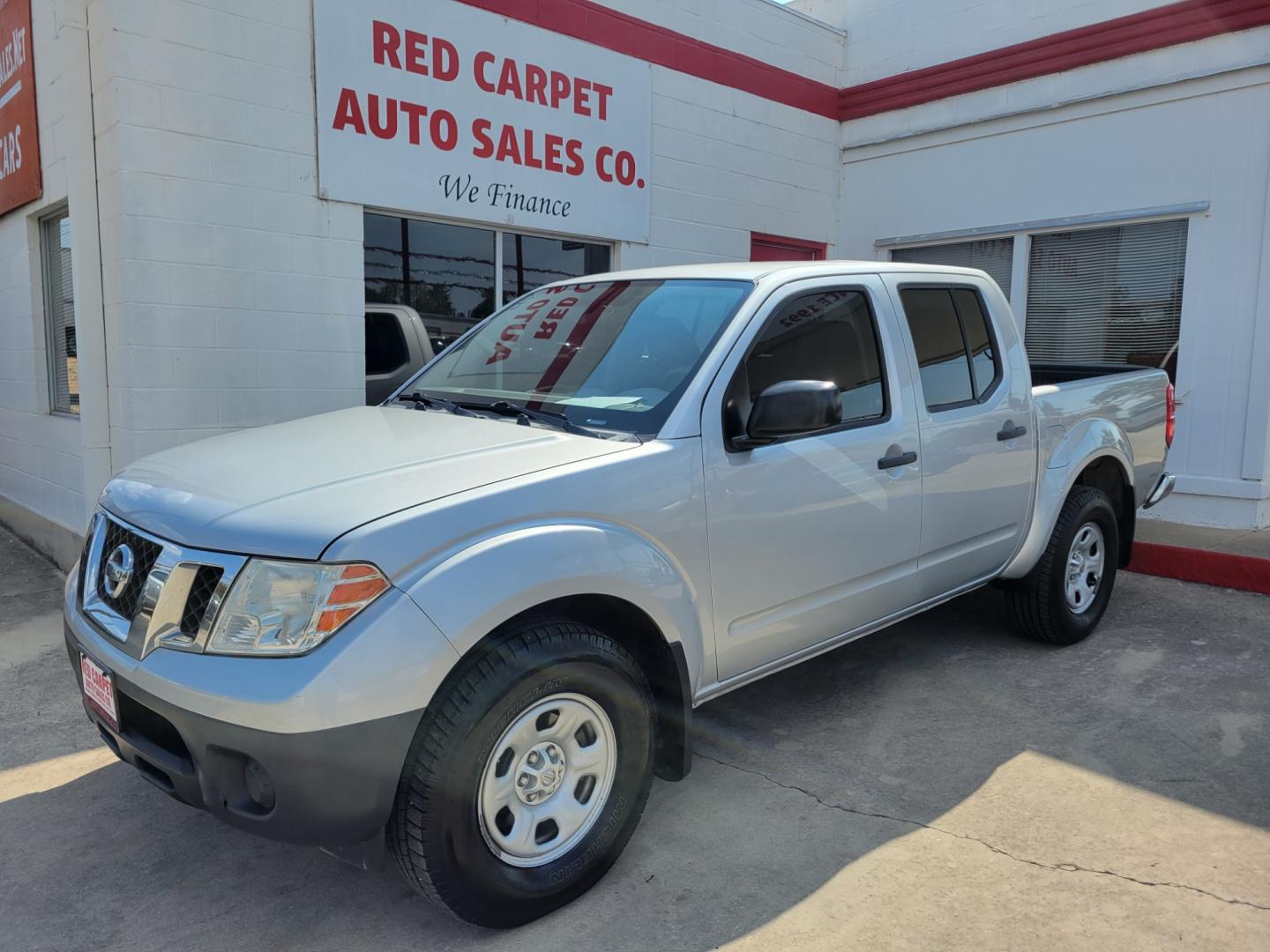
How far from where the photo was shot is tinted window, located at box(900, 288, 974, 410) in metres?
3.98

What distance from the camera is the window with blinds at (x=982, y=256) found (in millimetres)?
8891

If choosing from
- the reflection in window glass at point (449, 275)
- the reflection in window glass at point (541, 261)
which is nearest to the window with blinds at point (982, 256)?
the reflection in window glass at point (541, 261)

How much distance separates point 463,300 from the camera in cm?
746

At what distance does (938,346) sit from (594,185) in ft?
15.4

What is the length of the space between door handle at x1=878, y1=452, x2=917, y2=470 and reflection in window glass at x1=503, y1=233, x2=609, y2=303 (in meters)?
4.59

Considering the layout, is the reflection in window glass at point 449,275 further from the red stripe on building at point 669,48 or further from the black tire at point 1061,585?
the black tire at point 1061,585

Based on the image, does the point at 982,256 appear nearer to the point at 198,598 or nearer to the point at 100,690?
the point at 198,598

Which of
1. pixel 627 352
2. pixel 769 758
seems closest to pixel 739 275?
pixel 627 352

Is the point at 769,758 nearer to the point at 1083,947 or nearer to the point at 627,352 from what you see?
the point at 1083,947

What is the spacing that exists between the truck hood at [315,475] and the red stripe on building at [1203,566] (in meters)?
5.13

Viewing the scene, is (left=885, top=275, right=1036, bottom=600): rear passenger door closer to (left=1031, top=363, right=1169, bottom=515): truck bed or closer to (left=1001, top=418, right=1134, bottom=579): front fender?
(left=1001, top=418, right=1134, bottom=579): front fender

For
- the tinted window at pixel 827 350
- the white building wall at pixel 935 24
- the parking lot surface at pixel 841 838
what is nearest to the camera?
the parking lot surface at pixel 841 838

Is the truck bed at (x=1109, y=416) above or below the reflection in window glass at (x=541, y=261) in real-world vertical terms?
below

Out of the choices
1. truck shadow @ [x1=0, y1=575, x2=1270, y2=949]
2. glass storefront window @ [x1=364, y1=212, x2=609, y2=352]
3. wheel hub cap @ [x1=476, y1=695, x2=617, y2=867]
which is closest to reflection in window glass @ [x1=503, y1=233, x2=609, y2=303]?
glass storefront window @ [x1=364, y1=212, x2=609, y2=352]
